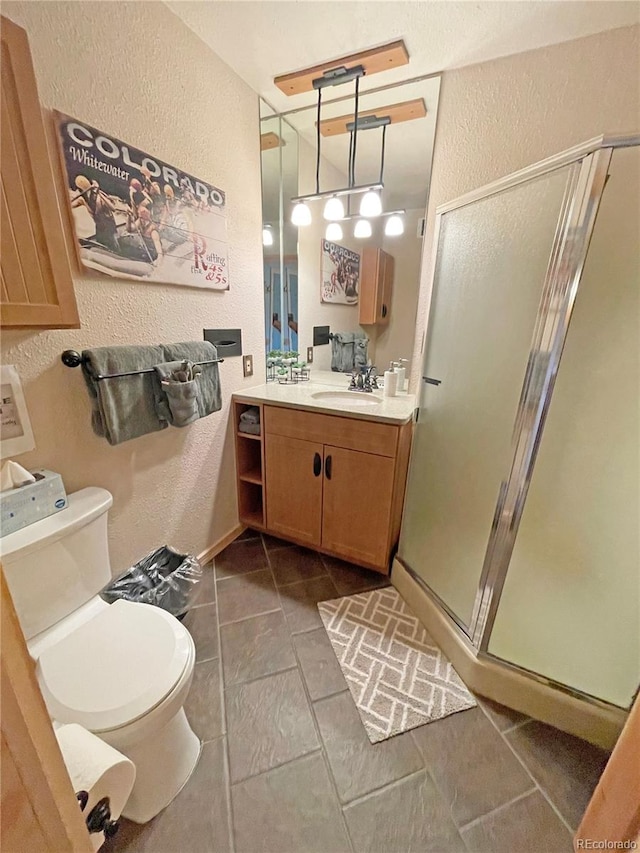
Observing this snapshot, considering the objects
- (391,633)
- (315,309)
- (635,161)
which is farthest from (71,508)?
(635,161)

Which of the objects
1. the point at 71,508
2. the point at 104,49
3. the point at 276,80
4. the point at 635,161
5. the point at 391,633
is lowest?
the point at 391,633

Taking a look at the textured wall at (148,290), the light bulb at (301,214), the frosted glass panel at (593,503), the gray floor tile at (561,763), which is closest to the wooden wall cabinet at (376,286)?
the light bulb at (301,214)

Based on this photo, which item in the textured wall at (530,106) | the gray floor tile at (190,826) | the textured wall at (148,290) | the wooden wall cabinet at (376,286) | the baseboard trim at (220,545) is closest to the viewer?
the gray floor tile at (190,826)

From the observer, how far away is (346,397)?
1.94 m

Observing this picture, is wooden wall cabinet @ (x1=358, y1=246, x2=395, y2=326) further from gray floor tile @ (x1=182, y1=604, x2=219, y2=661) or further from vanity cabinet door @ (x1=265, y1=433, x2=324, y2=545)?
gray floor tile @ (x1=182, y1=604, x2=219, y2=661)

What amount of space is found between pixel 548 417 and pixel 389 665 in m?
1.11

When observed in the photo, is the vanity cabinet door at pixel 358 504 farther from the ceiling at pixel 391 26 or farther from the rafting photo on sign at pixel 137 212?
the ceiling at pixel 391 26

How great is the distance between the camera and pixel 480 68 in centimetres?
139

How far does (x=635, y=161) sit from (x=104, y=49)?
1.58m

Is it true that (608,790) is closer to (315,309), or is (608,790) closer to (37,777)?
(37,777)

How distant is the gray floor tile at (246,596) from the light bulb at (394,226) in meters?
1.96

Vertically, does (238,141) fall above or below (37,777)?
above

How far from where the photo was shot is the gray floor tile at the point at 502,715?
1.14 meters

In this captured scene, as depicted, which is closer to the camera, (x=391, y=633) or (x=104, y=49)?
(x=104, y=49)
